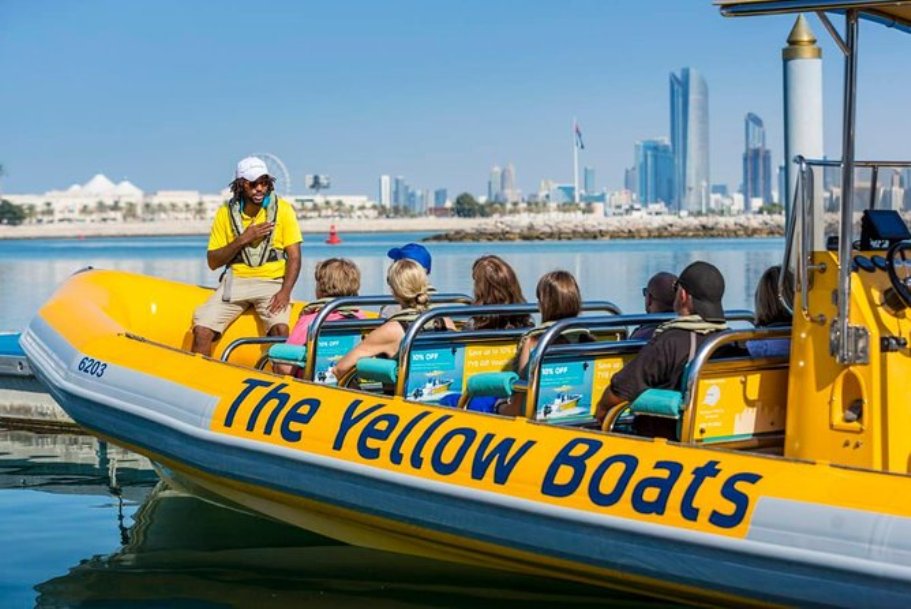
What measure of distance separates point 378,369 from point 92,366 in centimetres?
192

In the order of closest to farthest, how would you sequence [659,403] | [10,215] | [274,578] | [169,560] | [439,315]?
[659,403] < [439,315] < [274,578] < [169,560] < [10,215]

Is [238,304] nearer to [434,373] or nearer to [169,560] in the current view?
[169,560]

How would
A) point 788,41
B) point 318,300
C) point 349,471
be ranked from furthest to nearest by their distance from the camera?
point 788,41 → point 318,300 → point 349,471

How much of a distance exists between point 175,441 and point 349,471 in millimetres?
1249

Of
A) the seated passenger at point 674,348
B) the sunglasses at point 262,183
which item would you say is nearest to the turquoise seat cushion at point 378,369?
the seated passenger at point 674,348

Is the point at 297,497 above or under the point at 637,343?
under

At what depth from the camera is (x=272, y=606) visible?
22.4 feet

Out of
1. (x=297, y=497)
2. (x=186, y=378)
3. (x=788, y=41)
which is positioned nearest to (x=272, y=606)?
(x=297, y=497)

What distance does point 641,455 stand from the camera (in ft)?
18.1

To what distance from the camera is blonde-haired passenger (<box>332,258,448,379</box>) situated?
23.2 ft

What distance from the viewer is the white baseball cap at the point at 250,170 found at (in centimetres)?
849

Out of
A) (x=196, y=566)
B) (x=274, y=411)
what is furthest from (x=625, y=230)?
(x=274, y=411)

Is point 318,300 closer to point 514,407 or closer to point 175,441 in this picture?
point 175,441

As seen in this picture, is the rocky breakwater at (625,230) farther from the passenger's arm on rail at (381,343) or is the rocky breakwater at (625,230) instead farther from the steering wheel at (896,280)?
the steering wheel at (896,280)
